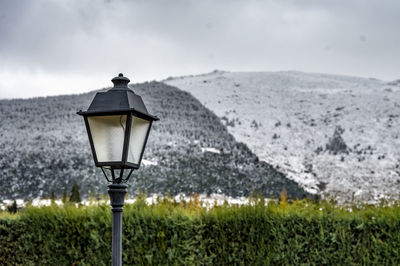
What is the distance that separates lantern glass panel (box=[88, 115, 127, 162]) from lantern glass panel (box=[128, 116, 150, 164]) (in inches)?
3.1

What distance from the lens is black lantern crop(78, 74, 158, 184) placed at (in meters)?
3.18

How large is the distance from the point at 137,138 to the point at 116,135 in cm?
17

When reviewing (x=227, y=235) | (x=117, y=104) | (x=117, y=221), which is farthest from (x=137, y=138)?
(x=227, y=235)

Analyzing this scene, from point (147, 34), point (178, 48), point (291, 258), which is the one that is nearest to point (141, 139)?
point (291, 258)

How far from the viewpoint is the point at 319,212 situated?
17.6 ft

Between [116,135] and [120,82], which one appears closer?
[116,135]

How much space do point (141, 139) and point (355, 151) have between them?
59.1ft

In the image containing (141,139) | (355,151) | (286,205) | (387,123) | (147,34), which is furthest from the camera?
(387,123)

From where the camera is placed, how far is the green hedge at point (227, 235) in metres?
5.20

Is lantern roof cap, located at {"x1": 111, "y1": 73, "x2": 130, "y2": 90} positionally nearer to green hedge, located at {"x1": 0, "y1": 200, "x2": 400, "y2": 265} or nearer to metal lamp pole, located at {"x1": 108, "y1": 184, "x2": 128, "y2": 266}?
metal lamp pole, located at {"x1": 108, "y1": 184, "x2": 128, "y2": 266}

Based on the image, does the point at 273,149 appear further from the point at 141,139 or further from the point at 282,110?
the point at 141,139

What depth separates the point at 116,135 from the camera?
10.6 ft

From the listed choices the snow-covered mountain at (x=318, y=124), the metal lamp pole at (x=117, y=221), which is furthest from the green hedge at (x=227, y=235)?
the snow-covered mountain at (x=318, y=124)

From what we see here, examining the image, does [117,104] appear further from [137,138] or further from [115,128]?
[137,138]
